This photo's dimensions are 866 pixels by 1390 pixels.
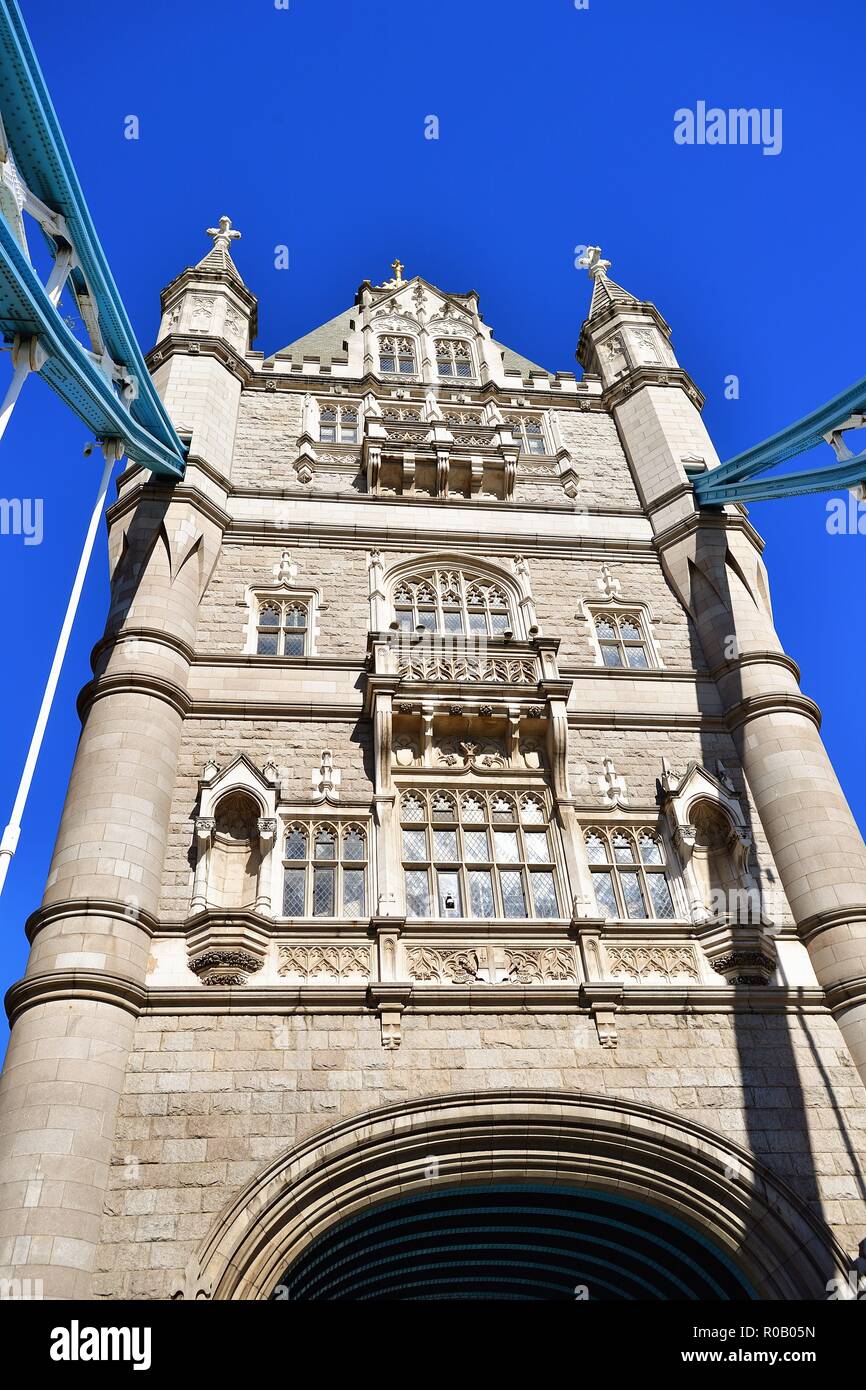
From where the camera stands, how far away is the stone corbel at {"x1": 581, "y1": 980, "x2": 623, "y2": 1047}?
462 inches

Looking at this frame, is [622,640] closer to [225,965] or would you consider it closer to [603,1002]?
[603,1002]

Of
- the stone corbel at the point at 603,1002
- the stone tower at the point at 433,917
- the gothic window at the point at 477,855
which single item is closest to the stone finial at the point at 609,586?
the stone tower at the point at 433,917

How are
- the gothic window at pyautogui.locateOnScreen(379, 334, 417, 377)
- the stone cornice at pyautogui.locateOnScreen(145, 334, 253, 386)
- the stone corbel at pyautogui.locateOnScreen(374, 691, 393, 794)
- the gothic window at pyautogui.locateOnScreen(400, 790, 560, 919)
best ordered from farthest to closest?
the gothic window at pyautogui.locateOnScreen(379, 334, 417, 377) → the stone cornice at pyautogui.locateOnScreen(145, 334, 253, 386) → the stone corbel at pyautogui.locateOnScreen(374, 691, 393, 794) → the gothic window at pyautogui.locateOnScreen(400, 790, 560, 919)

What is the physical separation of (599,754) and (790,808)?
260 cm

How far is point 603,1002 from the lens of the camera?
11.9m

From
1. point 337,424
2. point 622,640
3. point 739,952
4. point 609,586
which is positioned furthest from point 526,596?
point 739,952

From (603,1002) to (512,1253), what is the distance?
11.0 feet

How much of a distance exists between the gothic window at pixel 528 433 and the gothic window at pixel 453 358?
246 centimetres

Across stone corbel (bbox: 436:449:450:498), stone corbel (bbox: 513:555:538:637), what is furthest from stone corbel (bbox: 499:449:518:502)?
stone corbel (bbox: 513:555:538:637)

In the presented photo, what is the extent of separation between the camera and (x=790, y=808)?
13.6 m

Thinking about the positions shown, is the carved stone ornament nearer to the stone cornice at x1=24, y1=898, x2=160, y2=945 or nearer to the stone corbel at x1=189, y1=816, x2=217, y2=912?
the stone corbel at x1=189, y1=816, x2=217, y2=912

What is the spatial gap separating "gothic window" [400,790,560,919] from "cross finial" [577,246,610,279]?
16077mm
